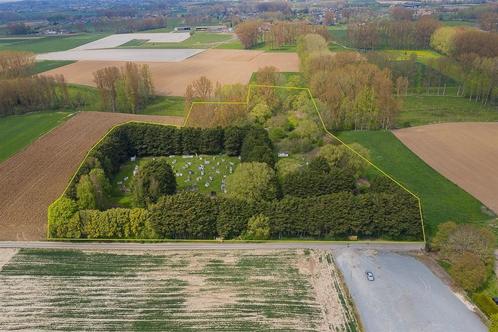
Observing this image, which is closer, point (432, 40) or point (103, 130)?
point (103, 130)

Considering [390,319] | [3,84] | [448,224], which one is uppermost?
[3,84]

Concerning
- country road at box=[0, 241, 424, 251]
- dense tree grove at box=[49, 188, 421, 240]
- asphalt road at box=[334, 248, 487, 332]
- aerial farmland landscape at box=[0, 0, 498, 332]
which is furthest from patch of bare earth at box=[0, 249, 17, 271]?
asphalt road at box=[334, 248, 487, 332]

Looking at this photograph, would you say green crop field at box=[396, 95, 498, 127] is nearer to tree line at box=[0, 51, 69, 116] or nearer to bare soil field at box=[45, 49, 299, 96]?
bare soil field at box=[45, 49, 299, 96]

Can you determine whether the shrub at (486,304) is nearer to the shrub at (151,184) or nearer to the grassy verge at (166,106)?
the shrub at (151,184)

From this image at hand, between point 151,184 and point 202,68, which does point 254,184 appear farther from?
point 202,68

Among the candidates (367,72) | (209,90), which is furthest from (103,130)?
(367,72)

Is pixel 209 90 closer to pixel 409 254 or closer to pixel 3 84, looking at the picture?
pixel 3 84
